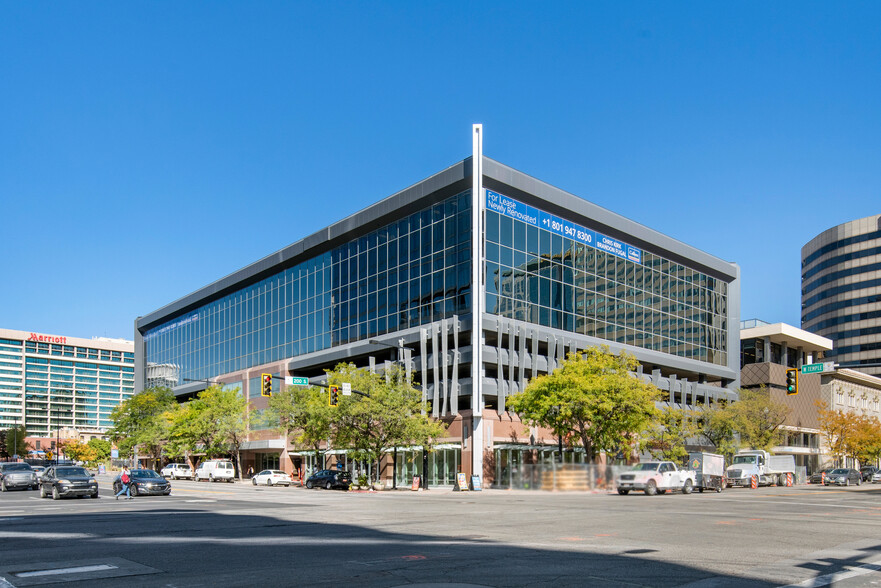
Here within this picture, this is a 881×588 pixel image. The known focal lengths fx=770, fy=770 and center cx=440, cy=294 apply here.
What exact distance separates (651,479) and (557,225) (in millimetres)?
29164

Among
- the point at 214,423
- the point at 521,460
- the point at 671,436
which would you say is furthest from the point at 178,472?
the point at 671,436

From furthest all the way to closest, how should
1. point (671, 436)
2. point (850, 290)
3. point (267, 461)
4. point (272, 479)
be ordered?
1. point (850, 290)
2. point (267, 461)
3. point (272, 479)
4. point (671, 436)

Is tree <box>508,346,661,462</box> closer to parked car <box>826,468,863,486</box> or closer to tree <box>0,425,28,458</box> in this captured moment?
parked car <box>826,468,863,486</box>

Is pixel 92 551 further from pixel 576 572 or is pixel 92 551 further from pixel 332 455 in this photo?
pixel 332 455

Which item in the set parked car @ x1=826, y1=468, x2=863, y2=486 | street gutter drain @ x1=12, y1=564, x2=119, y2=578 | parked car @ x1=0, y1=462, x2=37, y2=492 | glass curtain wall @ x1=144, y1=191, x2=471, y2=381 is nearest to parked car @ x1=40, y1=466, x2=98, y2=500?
parked car @ x1=0, y1=462, x2=37, y2=492

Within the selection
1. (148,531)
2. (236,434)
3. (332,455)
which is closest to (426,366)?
(332,455)

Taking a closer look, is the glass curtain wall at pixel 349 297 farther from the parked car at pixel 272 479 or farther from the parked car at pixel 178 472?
the parked car at pixel 178 472

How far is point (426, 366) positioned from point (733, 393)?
44518 millimetres

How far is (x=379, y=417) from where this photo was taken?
53.8 meters

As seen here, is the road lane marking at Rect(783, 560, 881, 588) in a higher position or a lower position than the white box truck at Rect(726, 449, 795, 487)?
higher

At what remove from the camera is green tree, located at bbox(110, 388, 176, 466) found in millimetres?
98175

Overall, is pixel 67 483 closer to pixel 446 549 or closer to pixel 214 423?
pixel 446 549

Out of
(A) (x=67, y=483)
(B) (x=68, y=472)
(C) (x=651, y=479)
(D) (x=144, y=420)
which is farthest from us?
(D) (x=144, y=420)

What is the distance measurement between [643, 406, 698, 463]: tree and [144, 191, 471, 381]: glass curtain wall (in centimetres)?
1888
